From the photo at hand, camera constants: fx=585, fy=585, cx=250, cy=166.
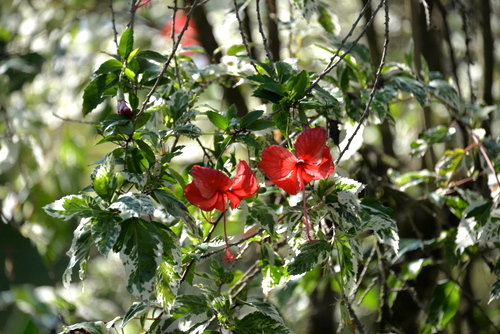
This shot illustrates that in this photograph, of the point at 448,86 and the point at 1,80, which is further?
the point at 1,80

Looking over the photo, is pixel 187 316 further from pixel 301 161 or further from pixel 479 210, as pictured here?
pixel 479 210

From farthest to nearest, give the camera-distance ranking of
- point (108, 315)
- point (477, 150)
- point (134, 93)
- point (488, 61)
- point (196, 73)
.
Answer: point (108, 315), point (488, 61), point (477, 150), point (196, 73), point (134, 93)

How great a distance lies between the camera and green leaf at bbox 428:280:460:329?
101cm

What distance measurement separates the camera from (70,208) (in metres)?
0.65

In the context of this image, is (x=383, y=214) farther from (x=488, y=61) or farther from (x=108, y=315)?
(x=108, y=315)

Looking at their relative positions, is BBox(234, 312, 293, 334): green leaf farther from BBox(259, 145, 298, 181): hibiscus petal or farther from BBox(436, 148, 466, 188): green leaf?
BBox(436, 148, 466, 188): green leaf

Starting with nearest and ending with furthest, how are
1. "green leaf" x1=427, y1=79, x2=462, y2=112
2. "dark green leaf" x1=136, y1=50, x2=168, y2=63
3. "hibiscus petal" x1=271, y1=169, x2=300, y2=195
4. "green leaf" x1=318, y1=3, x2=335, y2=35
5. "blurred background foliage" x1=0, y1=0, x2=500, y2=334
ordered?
1. "hibiscus petal" x1=271, y1=169, x2=300, y2=195
2. "dark green leaf" x1=136, y1=50, x2=168, y2=63
3. "green leaf" x1=427, y1=79, x2=462, y2=112
4. "green leaf" x1=318, y1=3, x2=335, y2=35
5. "blurred background foliage" x1=0, y1=0, x2=500, y2=334

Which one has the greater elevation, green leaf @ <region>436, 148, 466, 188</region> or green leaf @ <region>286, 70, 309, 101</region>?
green leaf @ <region>286, 70, 309, 101</region>

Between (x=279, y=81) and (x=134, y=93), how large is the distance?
0.19m

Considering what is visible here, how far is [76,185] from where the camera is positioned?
1.80 m

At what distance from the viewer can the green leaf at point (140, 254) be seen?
24.2 inches

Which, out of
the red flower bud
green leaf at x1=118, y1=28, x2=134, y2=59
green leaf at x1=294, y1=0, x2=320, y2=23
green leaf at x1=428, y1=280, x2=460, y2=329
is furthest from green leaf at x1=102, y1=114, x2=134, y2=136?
green leaf at x1=428, y1=280, x2=460, y2=329

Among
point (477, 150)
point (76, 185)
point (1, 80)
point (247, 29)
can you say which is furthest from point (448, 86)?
point (1, 80)

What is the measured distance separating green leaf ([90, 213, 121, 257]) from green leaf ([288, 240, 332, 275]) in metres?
0.20
